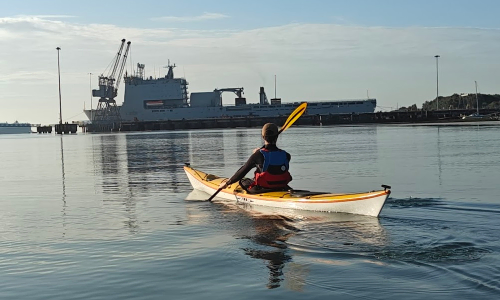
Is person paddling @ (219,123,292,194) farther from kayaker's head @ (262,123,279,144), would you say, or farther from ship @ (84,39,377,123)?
ship @ (84,39,377,123)

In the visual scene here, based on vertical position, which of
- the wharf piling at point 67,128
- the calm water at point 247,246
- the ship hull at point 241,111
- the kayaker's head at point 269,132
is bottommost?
the calm water at point 247,246

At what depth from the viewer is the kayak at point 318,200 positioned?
1143cm

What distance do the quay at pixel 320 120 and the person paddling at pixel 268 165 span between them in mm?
97157

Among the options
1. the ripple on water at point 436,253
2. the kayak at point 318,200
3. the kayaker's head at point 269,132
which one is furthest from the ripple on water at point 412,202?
the ripple on water at point 436,253

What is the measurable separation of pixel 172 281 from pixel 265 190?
5.72 meters

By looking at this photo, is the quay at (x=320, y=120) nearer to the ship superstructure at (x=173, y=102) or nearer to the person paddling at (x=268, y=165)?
the ship superstructure at (x=173, y=102)

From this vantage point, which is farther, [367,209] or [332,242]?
[367,209]

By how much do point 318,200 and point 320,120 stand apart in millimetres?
106203

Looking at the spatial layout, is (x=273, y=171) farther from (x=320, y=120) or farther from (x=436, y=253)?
(x=320, y=120)

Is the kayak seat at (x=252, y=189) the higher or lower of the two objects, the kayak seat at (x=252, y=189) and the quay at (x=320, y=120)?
the lower

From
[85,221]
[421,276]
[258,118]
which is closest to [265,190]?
[85,221]

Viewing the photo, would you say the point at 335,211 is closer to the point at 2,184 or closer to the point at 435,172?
the point at 435,172

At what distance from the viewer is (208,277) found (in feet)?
27.0

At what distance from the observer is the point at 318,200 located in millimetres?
12242
